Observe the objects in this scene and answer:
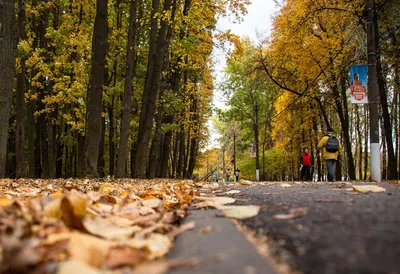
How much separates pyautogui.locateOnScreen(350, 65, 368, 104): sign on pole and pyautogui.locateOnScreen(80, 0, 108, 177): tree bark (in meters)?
7.37

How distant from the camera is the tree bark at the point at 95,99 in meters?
10.6

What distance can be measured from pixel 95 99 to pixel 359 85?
7.73 metres

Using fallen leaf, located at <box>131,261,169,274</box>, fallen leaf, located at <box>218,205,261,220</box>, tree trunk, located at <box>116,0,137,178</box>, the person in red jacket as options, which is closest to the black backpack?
the person in red jacket

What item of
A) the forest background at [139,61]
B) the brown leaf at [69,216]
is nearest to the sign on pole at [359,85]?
the forest background at [139,61]

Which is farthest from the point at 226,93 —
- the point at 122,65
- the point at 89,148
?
the point at 89,148

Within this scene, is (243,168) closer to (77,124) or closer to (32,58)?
(77,124)

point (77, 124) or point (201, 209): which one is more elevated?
point (77, 124)

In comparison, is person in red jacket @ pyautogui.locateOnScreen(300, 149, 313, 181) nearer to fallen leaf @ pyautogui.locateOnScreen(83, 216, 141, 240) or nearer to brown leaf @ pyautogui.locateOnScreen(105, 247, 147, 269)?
fallen leaf @ pyautogui.locateOnScreen(83, 216, 141, 240)

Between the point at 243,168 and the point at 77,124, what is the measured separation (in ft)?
88.3

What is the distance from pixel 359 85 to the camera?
1097 centimetres

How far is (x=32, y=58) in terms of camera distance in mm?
16125

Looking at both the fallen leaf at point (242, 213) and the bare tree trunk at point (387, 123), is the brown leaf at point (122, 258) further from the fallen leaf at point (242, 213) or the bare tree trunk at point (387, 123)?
the bare tree trunk at point (387, 123)

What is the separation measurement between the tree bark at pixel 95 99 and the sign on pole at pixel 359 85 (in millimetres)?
7375

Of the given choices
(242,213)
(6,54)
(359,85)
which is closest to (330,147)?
(359,85)
